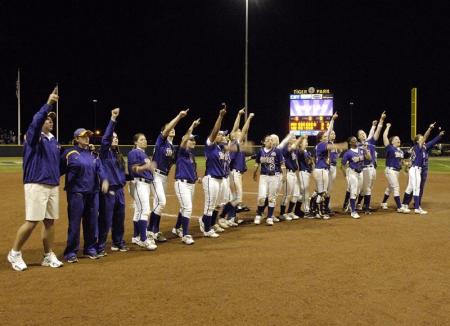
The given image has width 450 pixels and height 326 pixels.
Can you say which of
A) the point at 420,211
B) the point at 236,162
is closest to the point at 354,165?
the point at 420,211

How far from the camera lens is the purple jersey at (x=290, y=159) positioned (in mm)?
11086

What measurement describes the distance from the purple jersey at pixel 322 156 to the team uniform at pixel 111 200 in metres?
5.15

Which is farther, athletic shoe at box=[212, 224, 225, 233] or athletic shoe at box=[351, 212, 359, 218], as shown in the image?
athletic shoe at box=[351, 212, 359, 218]

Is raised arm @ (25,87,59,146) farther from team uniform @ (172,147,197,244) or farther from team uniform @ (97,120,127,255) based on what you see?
team uniform @ (172,147,197,244)

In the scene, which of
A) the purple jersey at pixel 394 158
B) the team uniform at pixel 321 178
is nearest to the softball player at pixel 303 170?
the team uniform at pixel 321 178

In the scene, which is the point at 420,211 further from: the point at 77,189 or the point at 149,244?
the point at 77,189

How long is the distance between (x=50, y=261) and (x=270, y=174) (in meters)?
4.97

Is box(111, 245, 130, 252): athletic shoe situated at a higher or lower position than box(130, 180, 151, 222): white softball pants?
lower

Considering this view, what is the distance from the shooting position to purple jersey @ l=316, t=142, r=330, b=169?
37.5 feet

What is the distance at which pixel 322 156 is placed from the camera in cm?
1149

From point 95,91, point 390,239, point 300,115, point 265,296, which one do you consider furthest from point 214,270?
point 95,91

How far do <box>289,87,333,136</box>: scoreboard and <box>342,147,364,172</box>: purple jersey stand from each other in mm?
20549

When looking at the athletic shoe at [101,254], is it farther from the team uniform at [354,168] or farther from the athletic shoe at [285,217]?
the team uniform at [354,168]

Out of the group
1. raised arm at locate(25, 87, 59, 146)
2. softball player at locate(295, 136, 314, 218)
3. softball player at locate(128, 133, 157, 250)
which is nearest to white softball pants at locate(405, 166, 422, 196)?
softball player at locate(295, 136, 314, 218)
